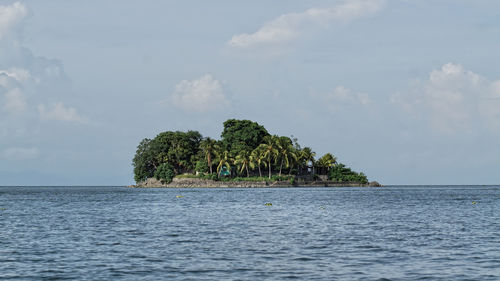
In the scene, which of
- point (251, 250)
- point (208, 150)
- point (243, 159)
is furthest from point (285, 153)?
point (251, 250)

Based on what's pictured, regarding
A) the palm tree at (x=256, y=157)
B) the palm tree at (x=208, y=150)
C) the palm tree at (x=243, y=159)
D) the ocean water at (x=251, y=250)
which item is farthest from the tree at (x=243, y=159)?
the ocean water at (x=251, y=250)

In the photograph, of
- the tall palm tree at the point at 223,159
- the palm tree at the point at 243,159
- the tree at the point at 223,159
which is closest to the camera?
the tall palm tree at the point at 223,159

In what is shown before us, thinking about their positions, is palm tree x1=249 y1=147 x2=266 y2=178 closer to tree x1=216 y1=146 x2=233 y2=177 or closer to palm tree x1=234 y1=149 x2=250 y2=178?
palm tree x1=234 y1=149 x2=250 y2=178

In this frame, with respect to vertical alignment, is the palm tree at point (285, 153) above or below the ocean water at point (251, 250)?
above

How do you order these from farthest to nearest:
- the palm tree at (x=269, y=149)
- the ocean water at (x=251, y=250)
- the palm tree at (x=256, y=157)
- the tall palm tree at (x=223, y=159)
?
the tall palm tree at (x=223, y=159) → the palm tree at (x=269, y=149) → the palm tree at (x=256, y=157) → the ocean water at (x=251, y=250)

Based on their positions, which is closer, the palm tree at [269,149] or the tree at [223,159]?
the palm tree at [269,149]

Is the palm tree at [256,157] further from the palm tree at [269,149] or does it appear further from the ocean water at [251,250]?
the ocean water at [251,250]

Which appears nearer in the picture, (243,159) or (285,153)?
(243,159)

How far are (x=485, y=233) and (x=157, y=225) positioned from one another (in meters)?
24.9

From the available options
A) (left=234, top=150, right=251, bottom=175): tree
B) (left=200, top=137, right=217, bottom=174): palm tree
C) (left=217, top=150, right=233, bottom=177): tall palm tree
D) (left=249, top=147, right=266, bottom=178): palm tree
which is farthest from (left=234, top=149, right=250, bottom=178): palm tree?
(left=200, top=137, right=217, bottom=174): palm tree

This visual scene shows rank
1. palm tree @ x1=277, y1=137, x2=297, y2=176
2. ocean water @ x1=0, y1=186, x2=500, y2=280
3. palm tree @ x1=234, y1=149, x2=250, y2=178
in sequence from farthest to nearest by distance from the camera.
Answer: palm tree @ x1=277, y1=137, x2=297, y2=176
palm tree @ x1=234, y1=149, x2=250, y2=178
ocean water @ x1=0, y1=186, x2=500, y2=280

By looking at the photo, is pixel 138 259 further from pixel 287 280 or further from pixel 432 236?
pixel 432 236

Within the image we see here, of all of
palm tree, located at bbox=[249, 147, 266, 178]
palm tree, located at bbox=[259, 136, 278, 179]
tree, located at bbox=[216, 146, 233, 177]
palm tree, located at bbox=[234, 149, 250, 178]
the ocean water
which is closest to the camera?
the ocean water

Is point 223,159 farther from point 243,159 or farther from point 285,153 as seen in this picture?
point 285,153
